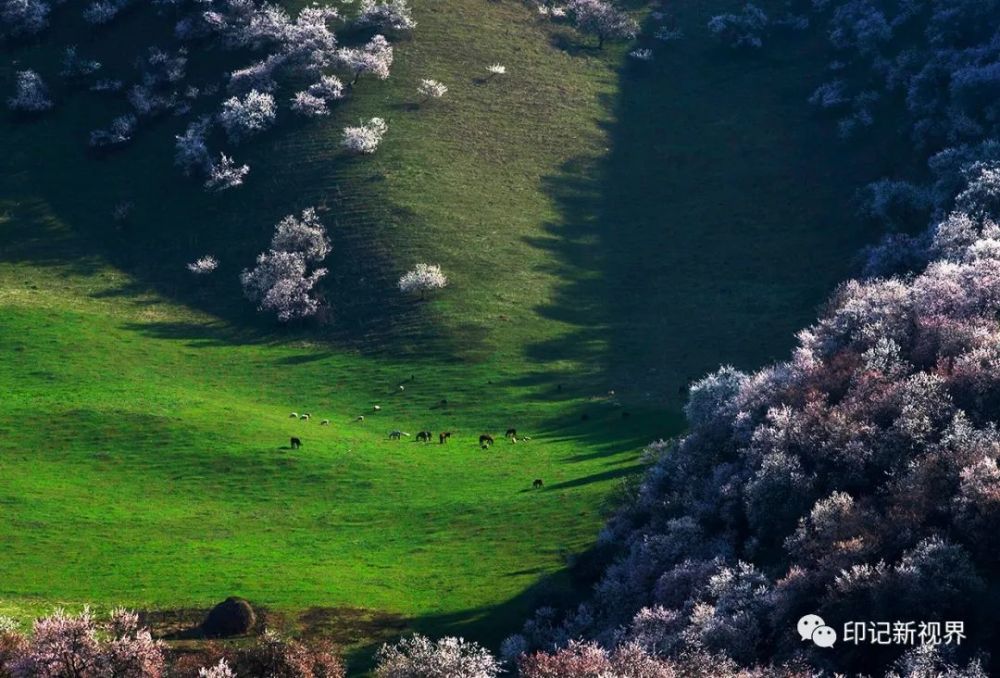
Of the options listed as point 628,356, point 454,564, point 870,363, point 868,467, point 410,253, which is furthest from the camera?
point 410,253

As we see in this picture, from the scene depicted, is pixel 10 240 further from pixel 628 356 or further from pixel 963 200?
pixel 963 200

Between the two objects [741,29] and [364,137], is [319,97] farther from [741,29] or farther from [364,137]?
[741,29]

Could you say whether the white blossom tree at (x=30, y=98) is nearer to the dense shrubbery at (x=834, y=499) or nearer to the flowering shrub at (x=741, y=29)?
the flowering shrub at (x=741, y=29)

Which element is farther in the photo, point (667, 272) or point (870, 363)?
point (667, 272)

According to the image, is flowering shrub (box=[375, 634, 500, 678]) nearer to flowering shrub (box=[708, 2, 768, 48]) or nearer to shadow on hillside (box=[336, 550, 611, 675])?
shadow on hillside (box=[336, 550, 611, 675])

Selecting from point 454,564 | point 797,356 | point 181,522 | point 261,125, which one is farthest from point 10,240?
point 797,356

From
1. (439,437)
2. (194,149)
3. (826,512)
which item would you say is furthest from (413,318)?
(826,512)
